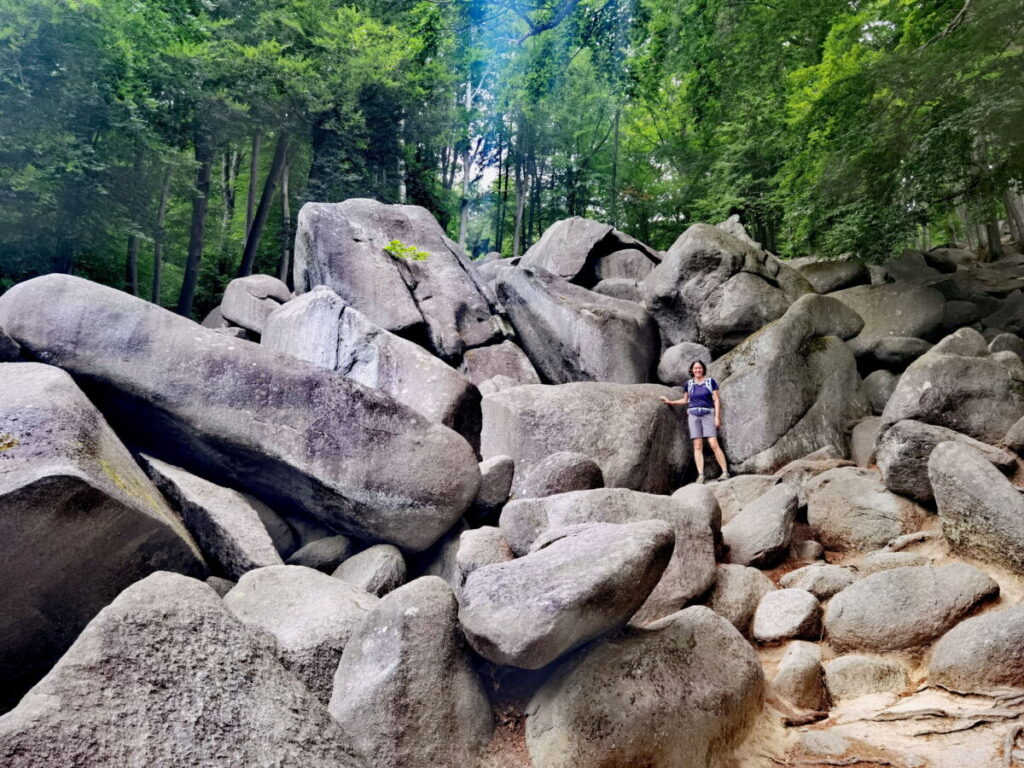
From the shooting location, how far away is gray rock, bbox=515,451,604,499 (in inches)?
284

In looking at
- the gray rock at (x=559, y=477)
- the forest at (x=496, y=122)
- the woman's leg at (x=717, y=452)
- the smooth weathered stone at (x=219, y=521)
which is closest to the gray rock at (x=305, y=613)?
the smooth weathered stone at (x=219, y=521)

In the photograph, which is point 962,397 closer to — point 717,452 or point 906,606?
point 717,452

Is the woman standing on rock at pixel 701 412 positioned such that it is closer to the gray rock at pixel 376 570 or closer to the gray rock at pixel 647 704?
the gray rock at pixel 376 570

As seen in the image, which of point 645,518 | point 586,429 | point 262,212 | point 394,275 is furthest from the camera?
point 262,212

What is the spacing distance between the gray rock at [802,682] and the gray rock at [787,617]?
1.59ft

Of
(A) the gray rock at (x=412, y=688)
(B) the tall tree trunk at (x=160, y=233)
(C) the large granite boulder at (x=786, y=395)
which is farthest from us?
(B) the tall tree trunk at (x=160, y=233)

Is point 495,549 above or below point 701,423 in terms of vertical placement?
below

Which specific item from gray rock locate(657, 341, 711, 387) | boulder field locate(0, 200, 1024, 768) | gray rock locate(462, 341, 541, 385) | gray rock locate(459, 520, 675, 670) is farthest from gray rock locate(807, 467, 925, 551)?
gray rock locate(462, 341, 541, 385)

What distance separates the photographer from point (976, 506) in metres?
6.20

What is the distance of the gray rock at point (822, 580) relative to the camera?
6.38 m

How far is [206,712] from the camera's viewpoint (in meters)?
2.56

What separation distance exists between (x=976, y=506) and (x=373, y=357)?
310 inches

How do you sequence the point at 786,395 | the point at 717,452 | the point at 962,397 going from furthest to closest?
1. the point at 786,395
2. the point at 717,452
3. the point at 962,397

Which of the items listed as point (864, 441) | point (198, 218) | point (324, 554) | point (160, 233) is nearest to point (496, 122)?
point (198, 218)
